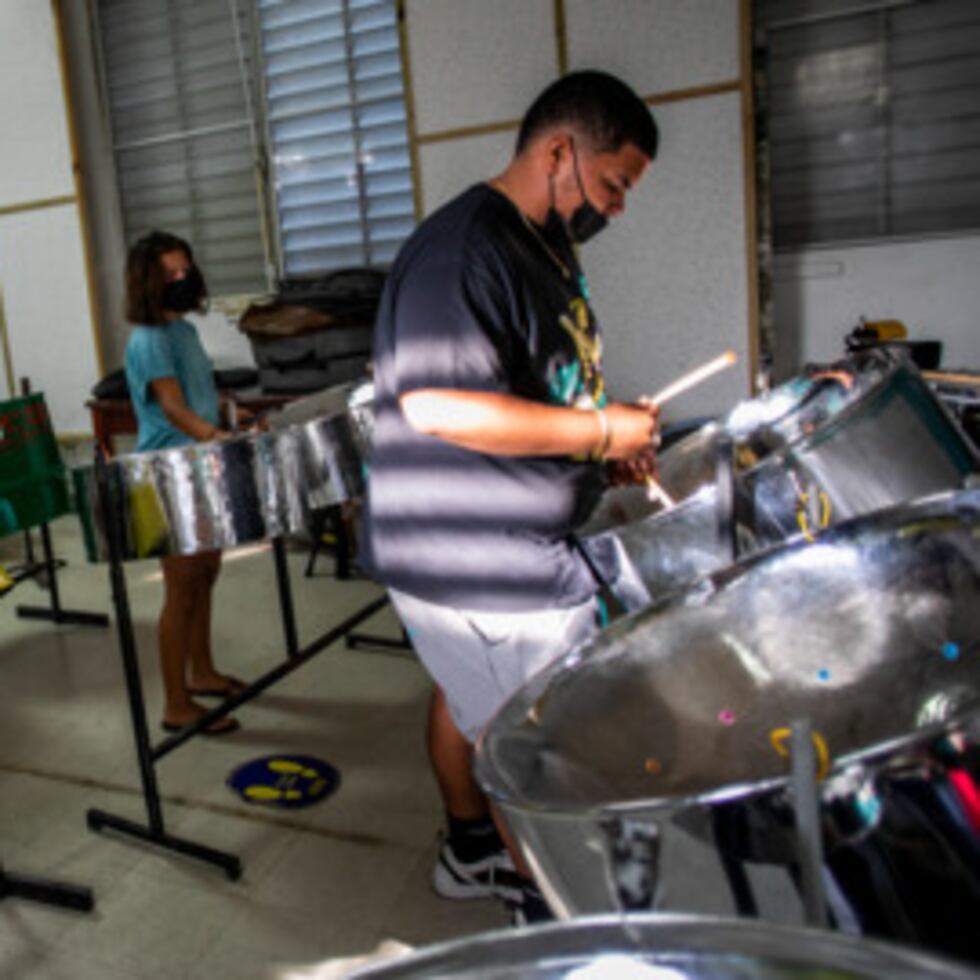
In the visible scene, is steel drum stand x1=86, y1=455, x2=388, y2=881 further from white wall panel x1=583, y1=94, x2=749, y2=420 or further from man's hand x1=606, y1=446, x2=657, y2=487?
white wall panel x1=583, y1=94, x2=749, y2=420

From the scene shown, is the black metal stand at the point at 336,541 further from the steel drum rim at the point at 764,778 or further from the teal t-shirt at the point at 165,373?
the steel drum rim at the point at 764,778

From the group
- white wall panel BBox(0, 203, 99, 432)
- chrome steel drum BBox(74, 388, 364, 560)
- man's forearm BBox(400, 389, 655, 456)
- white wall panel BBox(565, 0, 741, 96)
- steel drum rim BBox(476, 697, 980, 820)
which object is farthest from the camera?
white wall panel BBox(0, 203, 99, 432)

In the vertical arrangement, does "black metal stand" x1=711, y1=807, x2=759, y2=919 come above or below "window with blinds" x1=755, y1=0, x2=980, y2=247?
below

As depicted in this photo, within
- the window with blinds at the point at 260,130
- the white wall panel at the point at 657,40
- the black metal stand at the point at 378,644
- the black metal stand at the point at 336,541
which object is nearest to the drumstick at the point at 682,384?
the black metal stand at the point at 378,644

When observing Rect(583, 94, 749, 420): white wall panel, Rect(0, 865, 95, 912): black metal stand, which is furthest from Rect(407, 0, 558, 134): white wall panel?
Rect(0, 865, 95, 912): black metal stand

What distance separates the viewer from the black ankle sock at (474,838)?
1.47 m

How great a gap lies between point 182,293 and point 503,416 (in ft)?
3.89

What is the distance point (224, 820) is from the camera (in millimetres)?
1775

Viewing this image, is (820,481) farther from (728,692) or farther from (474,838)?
(474,838)

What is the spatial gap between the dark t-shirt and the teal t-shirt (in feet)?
3.06

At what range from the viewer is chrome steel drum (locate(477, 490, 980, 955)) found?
562mm

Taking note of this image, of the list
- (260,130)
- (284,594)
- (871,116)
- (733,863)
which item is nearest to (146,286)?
(284,594)

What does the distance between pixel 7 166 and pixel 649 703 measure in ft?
13.7

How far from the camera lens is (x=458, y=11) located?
10.1 feet
